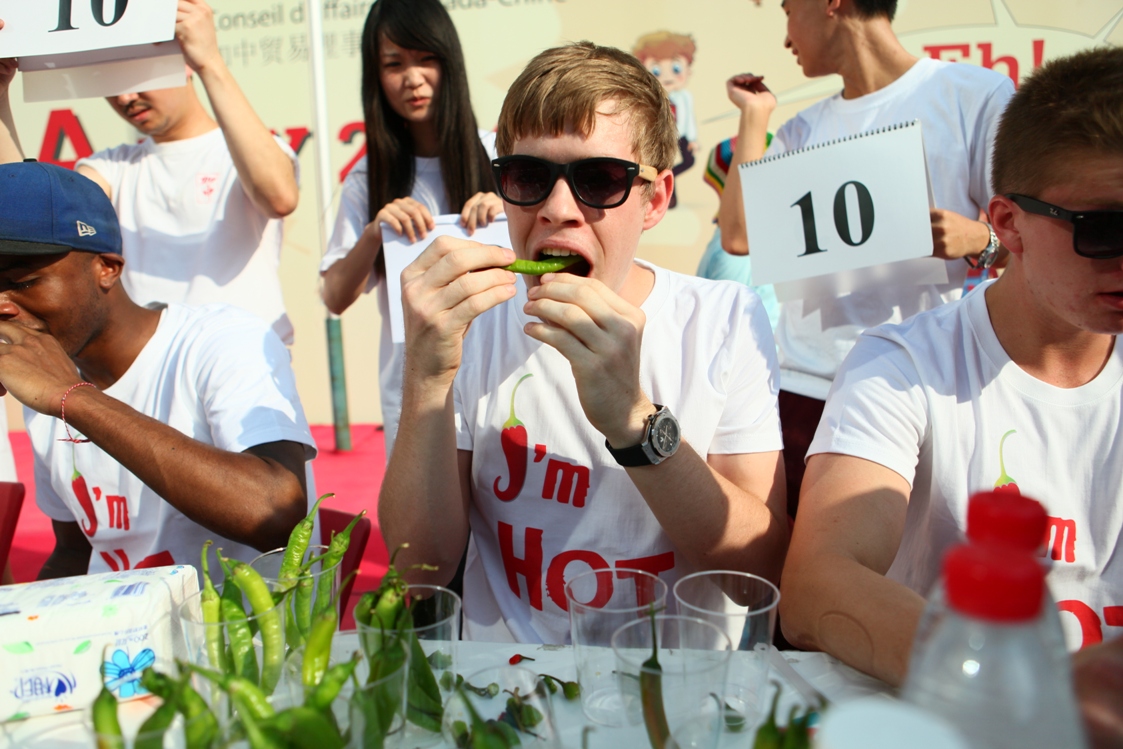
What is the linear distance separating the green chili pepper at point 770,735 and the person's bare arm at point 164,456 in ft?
4.65

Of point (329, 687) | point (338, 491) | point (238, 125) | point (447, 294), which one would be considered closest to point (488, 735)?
point (329, 687)

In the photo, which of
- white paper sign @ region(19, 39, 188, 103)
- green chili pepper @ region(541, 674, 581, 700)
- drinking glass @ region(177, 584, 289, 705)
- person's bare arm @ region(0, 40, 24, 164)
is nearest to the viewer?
drinking glass @ region(177, 584, 289, 705)

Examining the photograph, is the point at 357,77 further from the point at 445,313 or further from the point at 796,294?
the point at 445,313

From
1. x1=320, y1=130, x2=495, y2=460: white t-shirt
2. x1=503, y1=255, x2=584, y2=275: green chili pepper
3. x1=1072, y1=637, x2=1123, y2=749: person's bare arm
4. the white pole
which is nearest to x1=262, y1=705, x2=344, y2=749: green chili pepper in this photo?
x1=1072, y1=637, x2=1123, y2=749: person's bare arm

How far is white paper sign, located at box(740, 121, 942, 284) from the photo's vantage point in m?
2.46

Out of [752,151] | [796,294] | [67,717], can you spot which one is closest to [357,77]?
[752,151]

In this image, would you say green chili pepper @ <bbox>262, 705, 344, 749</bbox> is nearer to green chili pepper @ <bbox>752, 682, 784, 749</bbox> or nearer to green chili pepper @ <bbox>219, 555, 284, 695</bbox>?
green chili pepper @ <bbox>219, 555, 284, 695</bbox>

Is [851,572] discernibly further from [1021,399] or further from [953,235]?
[953,235]

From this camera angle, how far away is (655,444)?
1.70 m

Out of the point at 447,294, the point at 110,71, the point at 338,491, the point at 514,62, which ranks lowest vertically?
the point at 338,491

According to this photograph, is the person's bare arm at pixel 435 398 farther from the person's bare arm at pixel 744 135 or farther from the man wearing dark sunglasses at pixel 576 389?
the person's bare arm at pixel 744 135

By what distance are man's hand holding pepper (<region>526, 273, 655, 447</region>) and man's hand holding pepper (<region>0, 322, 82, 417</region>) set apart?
117 cm

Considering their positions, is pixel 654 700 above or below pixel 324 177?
below

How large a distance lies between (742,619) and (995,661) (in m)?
0.49
